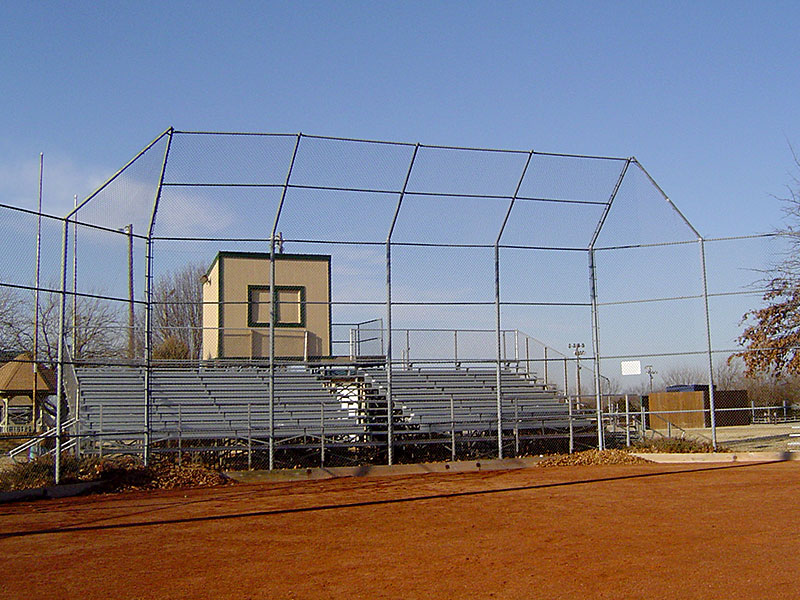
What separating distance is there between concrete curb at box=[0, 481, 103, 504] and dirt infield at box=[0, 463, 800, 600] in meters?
0.41

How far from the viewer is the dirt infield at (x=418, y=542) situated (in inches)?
260

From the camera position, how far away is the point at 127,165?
46.4 feet

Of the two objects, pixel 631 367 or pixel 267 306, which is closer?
pixel 631 367

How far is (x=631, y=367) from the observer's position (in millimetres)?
17438

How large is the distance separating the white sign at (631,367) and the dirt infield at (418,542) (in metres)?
4.00

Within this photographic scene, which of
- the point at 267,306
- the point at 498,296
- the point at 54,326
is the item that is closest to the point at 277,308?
the point at 267,306

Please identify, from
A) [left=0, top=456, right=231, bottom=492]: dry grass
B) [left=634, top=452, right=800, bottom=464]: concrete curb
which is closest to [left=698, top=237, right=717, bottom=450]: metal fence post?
[left=634, top=452, right=800, bottom=464]: concrete curb

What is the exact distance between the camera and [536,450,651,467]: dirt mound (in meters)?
16.7

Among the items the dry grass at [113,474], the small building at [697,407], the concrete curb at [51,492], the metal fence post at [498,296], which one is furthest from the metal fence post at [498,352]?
the small building at [697,407]

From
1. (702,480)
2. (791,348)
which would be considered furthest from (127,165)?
(791,348)

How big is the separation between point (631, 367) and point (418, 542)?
10.2 m

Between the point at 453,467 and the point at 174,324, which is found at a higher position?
the point at 174,324

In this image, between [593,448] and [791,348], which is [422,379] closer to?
[593,448]

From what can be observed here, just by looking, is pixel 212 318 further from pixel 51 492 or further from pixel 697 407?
pixel 697 407
